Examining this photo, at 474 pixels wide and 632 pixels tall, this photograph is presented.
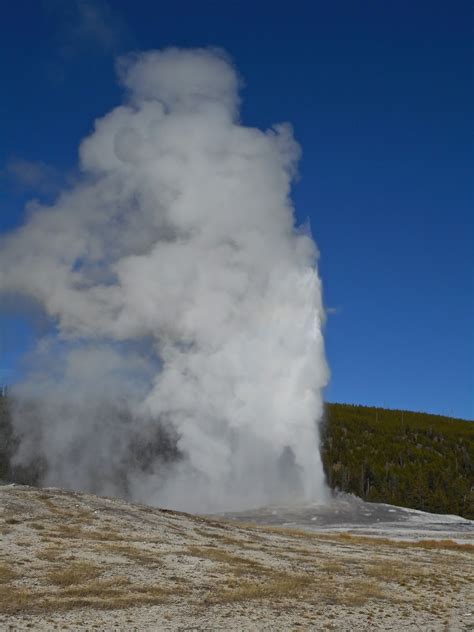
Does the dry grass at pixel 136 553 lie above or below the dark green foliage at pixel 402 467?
below

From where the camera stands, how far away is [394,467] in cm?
16875

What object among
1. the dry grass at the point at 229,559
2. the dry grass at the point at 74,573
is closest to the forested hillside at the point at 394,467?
the dry grass at the point at 229,559

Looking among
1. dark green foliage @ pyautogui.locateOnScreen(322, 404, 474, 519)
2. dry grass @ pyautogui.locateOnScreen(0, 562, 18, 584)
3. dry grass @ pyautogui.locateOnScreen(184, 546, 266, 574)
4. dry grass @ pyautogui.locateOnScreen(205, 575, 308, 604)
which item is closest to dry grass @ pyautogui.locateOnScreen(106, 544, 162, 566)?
dry grass @ pyautogui.locateOnScreen(184, 546, 266, 574)

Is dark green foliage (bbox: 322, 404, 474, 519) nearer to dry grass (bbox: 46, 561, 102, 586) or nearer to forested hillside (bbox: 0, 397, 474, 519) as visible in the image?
forested hillside (bbox: 0, 397, 474, 519)

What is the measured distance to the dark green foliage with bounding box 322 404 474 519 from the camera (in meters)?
150

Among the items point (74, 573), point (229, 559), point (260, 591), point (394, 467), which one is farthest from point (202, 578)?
point (394, 467)

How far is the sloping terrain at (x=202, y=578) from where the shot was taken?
21000 millimetres

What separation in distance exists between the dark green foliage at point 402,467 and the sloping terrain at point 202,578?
10686 cm

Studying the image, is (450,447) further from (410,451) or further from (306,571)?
(306,571)

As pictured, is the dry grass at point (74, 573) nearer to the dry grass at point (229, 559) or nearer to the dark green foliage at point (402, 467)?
the dry grass at point (229, 559)

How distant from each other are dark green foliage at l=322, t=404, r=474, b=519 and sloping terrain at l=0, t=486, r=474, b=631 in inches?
4207

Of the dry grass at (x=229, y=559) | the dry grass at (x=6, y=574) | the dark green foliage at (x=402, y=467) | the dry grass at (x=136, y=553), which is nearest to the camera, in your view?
the dry grass at (x=6, y=574)

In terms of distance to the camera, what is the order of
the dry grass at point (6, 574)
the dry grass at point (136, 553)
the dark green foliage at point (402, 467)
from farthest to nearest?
the dark green foliage at point (402, 467), the dry grass at point (136, 553), the dry grass at point (6, 574)

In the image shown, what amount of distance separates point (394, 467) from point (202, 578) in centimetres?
14984
